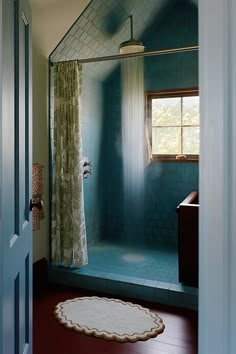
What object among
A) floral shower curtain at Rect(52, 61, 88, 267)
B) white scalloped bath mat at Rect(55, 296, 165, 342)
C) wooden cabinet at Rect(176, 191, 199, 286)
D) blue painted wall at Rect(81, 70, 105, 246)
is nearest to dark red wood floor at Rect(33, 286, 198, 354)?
white scalloped bath mat at Rect(55, 296, 165, 342)

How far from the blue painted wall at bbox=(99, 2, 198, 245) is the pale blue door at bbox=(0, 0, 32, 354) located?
2.54 metres

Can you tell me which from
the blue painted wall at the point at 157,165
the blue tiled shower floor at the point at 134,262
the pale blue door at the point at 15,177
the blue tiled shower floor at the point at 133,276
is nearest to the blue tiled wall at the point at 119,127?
the blue painted wall at the point at 157,165

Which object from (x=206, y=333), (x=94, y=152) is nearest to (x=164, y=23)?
(x=94, y=152)

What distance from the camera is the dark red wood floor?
199 centimetres

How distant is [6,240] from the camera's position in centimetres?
113

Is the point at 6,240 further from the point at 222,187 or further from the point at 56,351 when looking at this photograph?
the point at 56,351

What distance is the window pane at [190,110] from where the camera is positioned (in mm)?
3953

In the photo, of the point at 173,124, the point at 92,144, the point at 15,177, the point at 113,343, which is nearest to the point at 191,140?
the point at 173,124

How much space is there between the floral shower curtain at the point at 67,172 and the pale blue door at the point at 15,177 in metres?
1.50

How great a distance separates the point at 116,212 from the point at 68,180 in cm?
118

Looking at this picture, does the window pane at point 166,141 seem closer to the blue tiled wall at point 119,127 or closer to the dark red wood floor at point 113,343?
the blue tiled wall at point 119,127

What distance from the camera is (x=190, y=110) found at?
3.98 metres

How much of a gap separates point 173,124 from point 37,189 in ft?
6.50

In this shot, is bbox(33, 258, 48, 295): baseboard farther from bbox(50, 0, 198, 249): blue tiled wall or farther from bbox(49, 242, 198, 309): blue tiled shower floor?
bbox(50, 0, 198, 249): blue tiled wall
